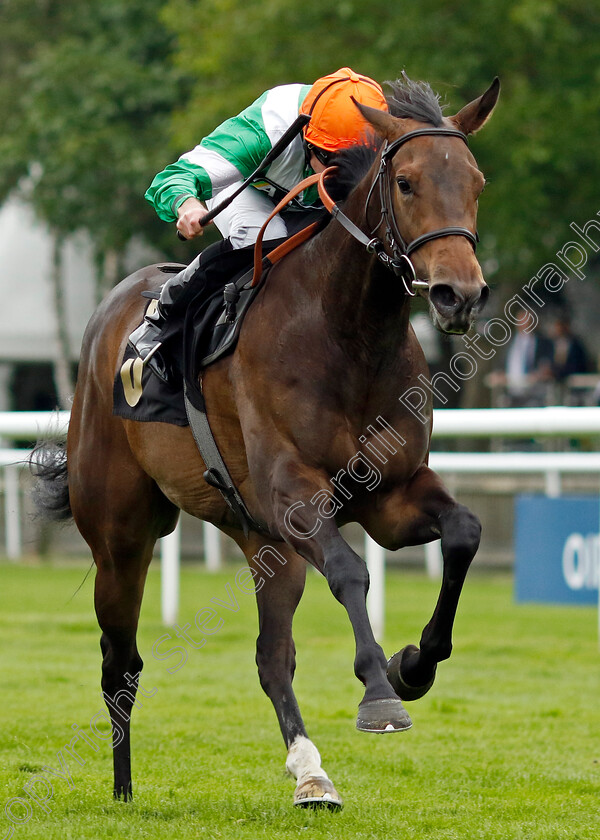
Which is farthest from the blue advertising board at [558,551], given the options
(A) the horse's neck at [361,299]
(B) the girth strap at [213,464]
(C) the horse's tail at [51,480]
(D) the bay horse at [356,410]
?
(A) the horse's neck at [361,299]

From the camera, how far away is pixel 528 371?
13.8 metres

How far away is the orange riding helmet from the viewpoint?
155 inches

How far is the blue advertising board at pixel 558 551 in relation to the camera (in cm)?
822

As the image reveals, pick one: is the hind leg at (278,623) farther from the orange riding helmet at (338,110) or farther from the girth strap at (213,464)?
the orange riding helmet at (338,110)

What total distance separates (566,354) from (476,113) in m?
10.4

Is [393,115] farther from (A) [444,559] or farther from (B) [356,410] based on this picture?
(A) [444,559]

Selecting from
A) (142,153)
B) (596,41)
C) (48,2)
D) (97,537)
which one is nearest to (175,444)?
(97,537)

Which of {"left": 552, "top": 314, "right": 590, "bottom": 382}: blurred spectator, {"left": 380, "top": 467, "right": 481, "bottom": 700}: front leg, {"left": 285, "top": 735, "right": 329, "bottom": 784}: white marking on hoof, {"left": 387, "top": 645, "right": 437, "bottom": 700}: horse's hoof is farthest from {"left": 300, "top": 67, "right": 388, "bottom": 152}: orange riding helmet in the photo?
{"left": 552, "top": 314, "right": 590, "bottom": 382}: blurred spectator

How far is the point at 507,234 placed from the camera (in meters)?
14.7

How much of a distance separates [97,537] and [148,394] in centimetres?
68

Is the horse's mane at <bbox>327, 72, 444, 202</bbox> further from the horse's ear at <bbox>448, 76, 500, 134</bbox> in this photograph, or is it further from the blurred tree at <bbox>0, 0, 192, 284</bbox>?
the blurred tree at <bbox>0, 0, 192, 284</bbox>

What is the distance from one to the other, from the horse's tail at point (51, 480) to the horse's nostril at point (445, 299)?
2.47 metres

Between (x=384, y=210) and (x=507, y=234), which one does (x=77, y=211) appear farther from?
(x=384, y=210)

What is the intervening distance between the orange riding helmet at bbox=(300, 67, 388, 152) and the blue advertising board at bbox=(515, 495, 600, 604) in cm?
481
